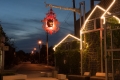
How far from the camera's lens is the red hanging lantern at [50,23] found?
88.1 ft

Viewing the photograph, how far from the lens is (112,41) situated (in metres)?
20.1

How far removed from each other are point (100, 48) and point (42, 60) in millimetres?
71599

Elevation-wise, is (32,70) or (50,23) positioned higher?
(50,23)

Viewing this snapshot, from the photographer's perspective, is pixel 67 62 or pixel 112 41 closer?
pixel 112 41

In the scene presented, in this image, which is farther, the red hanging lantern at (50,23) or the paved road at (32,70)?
the paved road at (32,70)

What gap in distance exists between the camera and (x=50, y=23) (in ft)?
88.0

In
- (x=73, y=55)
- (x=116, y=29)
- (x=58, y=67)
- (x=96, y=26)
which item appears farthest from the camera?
(x=58, y=67)

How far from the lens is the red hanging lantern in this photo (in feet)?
88.1

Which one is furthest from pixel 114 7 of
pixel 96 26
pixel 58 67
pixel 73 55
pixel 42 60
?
pixel 42 60

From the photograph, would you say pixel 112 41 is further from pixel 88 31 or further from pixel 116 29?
pixel 88 31

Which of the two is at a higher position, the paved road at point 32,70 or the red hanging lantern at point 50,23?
the red hanging lantern at point 50,23

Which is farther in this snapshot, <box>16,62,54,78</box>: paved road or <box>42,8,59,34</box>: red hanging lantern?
<box>16,62,54,78</box>: paved road

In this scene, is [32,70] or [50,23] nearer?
[50,23]

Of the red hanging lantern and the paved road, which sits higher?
the red hanging lantern
